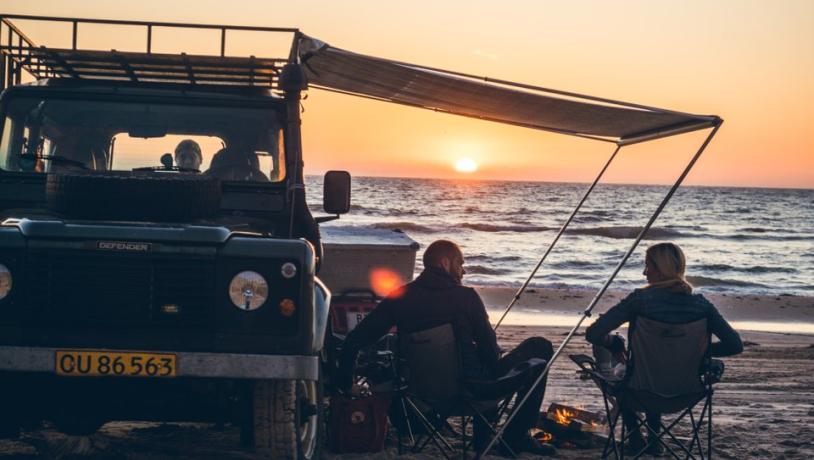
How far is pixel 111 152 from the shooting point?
6570 millimetres

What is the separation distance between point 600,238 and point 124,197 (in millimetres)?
39805

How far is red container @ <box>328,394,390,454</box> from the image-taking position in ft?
21.5

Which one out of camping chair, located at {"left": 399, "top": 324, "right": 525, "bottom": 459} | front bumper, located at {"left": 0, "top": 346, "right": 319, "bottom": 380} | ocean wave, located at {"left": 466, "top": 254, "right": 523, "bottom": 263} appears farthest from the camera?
ocean wave, located at {"left": 466, "top": 254, "right": 523, "bottom": 263}

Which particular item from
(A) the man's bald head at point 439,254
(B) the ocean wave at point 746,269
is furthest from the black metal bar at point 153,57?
(B) the ocean wave at point 746,269

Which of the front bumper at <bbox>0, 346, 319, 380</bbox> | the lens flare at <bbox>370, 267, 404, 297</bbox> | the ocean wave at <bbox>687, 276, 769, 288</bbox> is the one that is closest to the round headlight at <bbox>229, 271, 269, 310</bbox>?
the front bumper at <bbox>0, 346, 319, 380</bbox>

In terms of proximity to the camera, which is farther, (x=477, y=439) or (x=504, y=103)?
(x=504, y=103)

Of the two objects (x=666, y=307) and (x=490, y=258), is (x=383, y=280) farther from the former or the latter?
(x=490, y=258)

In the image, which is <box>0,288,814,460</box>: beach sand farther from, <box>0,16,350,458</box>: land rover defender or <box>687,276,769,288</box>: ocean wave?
<box>687,276,769,288</box>: ocean wave

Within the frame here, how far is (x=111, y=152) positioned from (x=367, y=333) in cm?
189

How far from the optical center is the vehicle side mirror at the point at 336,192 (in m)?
6.66

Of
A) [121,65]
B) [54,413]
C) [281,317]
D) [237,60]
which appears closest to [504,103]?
[237,60]

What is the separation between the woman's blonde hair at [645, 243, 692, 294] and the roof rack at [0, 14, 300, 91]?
2492 millimetres

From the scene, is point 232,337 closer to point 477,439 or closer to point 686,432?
point 477,439

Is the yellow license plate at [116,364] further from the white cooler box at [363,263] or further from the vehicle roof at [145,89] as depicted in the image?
the white cooler box at [363,263]
